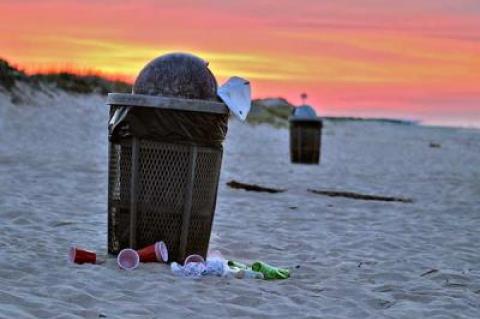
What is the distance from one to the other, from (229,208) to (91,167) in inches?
191

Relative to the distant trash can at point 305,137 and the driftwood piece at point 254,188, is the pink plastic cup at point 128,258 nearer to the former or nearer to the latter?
the driftwood piece at point 254,188

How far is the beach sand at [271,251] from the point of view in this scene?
4590 millimetres

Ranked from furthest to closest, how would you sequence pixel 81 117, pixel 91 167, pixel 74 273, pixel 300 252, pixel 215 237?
pixel 81 117 < pixel 91 167 < pixel 215 237 < pixel 300 252 < pixel 74 273

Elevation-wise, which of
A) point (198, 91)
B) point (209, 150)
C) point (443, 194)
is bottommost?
point (443, 194)

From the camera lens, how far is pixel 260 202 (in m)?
10.1

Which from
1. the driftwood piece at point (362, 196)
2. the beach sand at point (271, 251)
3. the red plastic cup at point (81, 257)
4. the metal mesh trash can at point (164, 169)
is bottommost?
the driftwood piece at point (362, 196)

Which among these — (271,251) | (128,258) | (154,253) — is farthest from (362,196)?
(128,258)

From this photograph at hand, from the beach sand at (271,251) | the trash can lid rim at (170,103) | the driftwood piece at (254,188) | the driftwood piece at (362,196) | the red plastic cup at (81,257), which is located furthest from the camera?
the driftwood piece at (254,188)

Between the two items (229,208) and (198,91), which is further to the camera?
(229,208)

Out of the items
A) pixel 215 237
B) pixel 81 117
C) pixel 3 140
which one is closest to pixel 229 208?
pixel 215 237

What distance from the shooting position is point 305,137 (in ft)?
61.3

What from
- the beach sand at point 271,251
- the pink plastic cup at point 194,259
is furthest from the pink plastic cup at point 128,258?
the pink plastic cup at point 194,259

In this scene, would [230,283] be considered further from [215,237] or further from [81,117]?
[81,117]

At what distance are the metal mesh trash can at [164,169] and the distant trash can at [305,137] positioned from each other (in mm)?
12901
